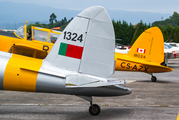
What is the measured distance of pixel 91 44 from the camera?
→ 562 centimetres

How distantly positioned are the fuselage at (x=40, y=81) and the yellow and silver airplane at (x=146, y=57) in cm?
635

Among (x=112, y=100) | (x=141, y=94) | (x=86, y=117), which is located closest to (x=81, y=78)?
(x=86, y=117)

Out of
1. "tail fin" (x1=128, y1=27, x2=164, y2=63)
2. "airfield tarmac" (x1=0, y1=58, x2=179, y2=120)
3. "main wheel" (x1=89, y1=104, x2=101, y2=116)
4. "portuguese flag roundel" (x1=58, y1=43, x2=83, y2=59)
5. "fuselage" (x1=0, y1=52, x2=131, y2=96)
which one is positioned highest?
"tail fin" (x1=128, y1=27, x2=164, y2=63)

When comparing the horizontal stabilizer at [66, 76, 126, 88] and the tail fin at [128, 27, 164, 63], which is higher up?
Answer: the tail fin at [128, 27, 164, 63]

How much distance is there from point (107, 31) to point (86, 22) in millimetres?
537

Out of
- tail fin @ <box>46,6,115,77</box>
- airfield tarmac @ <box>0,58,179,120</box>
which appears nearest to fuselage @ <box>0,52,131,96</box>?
tail fin @ <box>46,6,115,77</box>

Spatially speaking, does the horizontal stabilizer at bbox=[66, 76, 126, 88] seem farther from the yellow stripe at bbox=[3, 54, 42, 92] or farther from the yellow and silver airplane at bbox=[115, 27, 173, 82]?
the yellow and silver airplane at bbox=[115, 27, 173, 82]

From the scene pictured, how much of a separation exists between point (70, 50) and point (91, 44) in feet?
1.73

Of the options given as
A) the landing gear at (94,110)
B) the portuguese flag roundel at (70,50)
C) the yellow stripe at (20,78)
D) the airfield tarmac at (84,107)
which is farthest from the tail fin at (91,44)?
the airfield tarmac at (84,107)

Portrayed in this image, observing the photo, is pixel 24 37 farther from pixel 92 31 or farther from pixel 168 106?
pixel 168 106

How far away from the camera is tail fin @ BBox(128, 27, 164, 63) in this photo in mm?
12375

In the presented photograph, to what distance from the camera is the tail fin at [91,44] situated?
5.55 metres

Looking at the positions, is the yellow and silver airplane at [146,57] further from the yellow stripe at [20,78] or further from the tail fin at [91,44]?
the yellow stripe at [20,78]

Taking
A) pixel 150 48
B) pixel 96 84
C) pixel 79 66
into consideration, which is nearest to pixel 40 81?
pixel 79 66
